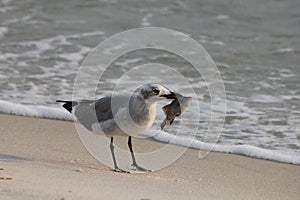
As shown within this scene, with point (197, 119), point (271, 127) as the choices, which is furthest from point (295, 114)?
point (197, 119)

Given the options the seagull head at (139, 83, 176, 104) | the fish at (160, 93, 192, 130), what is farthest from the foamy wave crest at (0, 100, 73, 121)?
the seagull head at (139, 83, 176, 104)

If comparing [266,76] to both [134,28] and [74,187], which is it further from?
[74,187]

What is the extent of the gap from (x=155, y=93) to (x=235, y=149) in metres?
1.39

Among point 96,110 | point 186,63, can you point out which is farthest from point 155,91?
point 186,63

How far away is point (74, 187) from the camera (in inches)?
187

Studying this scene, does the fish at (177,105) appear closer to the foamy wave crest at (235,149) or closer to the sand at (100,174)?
the sand at (100,174)

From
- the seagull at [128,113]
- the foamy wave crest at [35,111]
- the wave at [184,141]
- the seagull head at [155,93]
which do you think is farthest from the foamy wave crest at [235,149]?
the seagull head at [155,93]

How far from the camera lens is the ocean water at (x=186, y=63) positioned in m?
7.35

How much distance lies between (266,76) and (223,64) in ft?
2.36

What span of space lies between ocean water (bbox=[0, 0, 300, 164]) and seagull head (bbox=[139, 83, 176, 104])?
1301 mm

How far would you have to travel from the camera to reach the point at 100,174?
540cm

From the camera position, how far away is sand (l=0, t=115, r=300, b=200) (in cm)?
473

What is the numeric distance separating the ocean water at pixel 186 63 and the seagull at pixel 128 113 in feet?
3.70

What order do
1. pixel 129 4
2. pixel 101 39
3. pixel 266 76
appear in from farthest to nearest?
pixel 129 4, pixel 101 39, pixel 266 76
